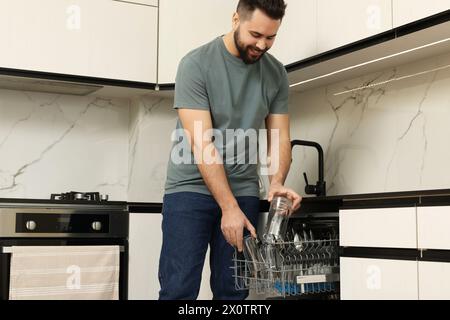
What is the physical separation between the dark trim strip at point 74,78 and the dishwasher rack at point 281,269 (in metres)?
1.34

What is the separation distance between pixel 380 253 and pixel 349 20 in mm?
947

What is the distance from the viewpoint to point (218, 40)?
2301 millimetres

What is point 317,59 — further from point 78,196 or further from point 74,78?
point 78,196

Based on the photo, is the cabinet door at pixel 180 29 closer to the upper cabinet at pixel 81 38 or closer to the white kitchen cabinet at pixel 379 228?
the upper cabinet at pixel 81 38

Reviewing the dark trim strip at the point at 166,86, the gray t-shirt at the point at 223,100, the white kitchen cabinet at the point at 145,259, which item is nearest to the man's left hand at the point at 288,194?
the gray t-shirt at the point at 223,100

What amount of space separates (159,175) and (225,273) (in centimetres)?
142

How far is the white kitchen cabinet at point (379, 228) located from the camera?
6.95 feet

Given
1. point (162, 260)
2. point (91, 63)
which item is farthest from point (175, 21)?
point (162, 260)

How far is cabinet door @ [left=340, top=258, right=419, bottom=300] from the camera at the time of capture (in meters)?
2.10

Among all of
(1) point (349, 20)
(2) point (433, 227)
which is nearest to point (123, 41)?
(1) point (349, 20)

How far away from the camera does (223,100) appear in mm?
2232

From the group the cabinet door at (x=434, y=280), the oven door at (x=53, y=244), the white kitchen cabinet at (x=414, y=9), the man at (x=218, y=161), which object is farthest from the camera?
the oven door at (x=53, y=244)

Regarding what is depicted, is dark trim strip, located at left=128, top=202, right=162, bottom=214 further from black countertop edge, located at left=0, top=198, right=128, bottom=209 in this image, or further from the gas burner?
the gas burner
